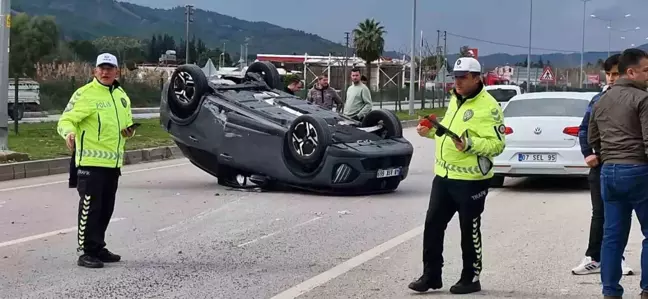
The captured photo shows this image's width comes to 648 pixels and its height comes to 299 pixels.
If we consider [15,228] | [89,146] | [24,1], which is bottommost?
[15,228]

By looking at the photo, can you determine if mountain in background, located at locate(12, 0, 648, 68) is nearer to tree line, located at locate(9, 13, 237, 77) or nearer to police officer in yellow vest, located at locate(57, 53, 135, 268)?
tree line, located at locate(9, 13, 237, 77)

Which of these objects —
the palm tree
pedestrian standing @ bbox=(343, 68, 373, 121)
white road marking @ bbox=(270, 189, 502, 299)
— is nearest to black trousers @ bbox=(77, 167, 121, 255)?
white road marking @ bbox=(270, 189, 502, 299)

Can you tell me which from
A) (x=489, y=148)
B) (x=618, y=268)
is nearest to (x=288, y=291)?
(x=489, y=148)

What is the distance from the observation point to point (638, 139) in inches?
240

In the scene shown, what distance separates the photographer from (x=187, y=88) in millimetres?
13680

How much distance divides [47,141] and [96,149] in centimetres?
1252

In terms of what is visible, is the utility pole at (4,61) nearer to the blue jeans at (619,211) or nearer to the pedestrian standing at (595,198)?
the pedestrian standing at (595,198)

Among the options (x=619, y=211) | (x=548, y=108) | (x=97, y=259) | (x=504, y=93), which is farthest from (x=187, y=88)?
(x=504, y=93)

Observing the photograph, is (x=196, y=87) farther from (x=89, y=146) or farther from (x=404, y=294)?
(x=404, y=294)

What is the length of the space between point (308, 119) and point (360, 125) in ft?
4.15

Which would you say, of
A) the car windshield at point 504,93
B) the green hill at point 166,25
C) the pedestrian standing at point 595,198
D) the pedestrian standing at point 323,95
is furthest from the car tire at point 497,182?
the green hill at point 166,25

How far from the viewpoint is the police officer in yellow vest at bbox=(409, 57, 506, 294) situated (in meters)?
6.68

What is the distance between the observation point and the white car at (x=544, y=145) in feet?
44.3

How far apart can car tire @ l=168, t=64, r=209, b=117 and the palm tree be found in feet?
227
